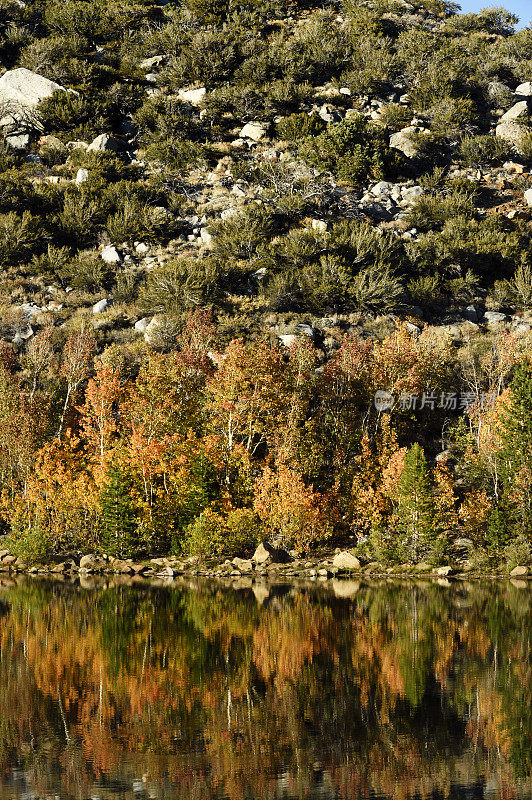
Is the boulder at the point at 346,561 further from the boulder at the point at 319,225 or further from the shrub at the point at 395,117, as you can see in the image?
the shrub at the point at 395,117

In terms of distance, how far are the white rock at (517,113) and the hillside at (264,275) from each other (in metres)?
0.27

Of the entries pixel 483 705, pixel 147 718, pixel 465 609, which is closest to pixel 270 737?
pixel 147 718

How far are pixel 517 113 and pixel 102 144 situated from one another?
47809 millimetres

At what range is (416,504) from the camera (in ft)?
139

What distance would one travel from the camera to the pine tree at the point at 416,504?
4222 cm

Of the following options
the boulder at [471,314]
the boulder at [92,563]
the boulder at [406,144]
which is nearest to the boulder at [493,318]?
the boulder at [471,314]

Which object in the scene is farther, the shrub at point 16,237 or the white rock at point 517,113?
the white rock at point 517,113

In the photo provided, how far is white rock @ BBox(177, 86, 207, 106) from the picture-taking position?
91.2m

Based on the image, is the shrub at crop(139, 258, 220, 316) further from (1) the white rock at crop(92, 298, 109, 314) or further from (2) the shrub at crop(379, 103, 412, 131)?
(2) the shrub at crop(379, 103, 412, 131)

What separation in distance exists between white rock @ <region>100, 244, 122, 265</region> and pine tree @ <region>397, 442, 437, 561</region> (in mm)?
37752

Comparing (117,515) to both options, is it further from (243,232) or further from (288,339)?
(243,232)

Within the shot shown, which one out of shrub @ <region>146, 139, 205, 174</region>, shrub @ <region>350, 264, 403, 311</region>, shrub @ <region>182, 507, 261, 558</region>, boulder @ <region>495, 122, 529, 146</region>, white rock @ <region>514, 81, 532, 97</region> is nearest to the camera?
shrub @ <region>182, 507, 261, 558</region>

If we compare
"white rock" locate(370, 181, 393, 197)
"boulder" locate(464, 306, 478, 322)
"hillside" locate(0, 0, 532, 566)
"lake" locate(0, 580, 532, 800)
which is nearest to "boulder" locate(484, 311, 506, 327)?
"hillside" locate(0, 0, 532, 566)

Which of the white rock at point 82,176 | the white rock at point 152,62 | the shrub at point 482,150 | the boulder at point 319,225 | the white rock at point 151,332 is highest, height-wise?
the white rock at point 152,62
